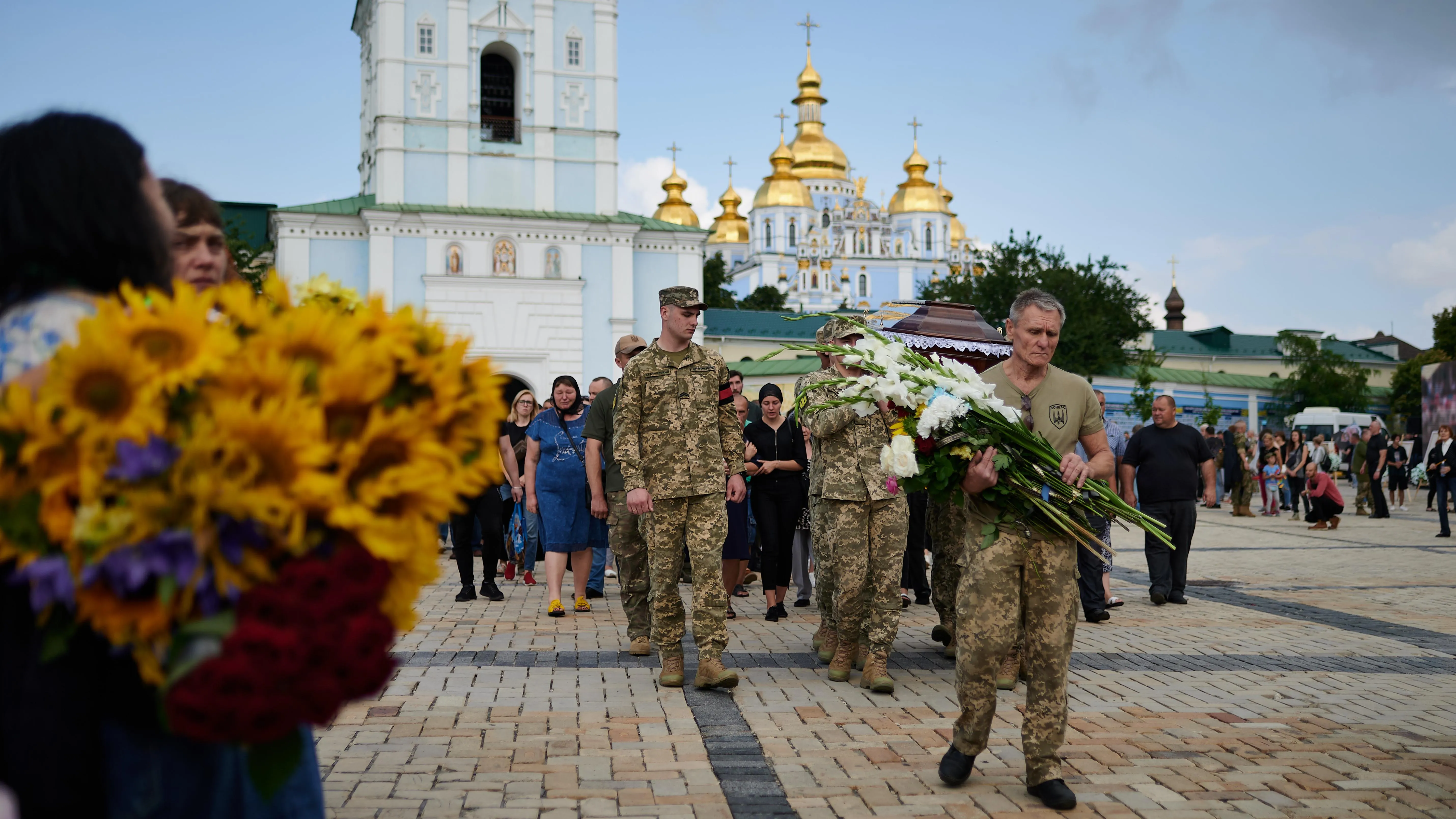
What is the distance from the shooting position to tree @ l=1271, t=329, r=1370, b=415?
2763 inches

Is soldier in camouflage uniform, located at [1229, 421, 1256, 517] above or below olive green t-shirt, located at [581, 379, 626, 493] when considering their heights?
below

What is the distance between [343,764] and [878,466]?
11.0 feet

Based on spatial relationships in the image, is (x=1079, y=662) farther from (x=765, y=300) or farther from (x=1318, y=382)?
(x=765, y=300)

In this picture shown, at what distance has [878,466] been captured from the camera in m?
7.20

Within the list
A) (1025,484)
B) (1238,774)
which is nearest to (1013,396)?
(1025,484)

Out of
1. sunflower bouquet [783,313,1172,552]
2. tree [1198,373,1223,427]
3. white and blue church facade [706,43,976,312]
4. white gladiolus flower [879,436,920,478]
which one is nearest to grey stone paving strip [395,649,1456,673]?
sunflower bouquet [783,313,1172,552]

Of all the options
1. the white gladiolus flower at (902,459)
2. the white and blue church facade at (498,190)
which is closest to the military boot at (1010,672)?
the white gladiolus flower at (902,459)

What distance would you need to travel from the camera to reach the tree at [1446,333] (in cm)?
6625

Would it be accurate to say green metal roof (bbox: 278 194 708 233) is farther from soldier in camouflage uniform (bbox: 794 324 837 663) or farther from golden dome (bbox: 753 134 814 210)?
golden dome (bbox: 753 134 814 210)

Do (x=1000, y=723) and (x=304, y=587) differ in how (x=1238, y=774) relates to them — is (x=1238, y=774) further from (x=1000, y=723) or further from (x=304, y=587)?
(x=304, y=587)

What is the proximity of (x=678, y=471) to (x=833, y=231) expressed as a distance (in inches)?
4227

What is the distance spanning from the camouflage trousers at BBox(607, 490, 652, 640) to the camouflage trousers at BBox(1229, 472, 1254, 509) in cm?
2159

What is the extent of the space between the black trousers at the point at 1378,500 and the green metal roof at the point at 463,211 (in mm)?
22506

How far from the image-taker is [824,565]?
307 inches
